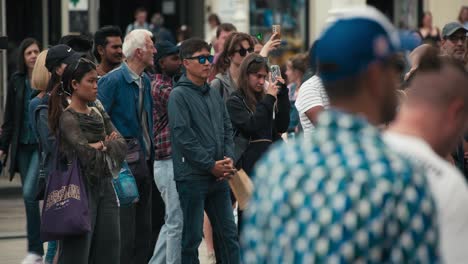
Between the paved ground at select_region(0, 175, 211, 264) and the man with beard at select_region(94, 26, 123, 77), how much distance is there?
1.95 metres

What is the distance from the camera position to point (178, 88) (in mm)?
9125

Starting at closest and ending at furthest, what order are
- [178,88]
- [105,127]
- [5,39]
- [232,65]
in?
[105,127]
[178,88]
[232,65]
[5,39]

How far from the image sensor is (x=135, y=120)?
9.38 meters

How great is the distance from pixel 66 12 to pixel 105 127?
12.8 meters

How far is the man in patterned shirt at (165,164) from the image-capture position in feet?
31.6

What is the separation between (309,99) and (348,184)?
19.8 ft

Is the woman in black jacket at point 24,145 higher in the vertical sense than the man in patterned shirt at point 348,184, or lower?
lower

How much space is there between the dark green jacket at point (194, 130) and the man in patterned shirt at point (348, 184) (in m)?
5.73

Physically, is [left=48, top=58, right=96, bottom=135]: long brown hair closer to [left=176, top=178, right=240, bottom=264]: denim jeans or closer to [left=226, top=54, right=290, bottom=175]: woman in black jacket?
[left=176, top=178, right=240, bottom=264]: denim jeans

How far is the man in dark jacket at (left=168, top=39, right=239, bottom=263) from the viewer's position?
895cm

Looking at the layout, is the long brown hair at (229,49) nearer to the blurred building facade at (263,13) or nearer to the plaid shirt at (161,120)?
the plaid shirt at (161,120)

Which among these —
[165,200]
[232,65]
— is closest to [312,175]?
[165,200]

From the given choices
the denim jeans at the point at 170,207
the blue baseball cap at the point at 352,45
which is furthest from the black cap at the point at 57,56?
the blue baseball cap at the point at 352,45

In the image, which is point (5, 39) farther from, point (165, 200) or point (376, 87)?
point (376, 87)
